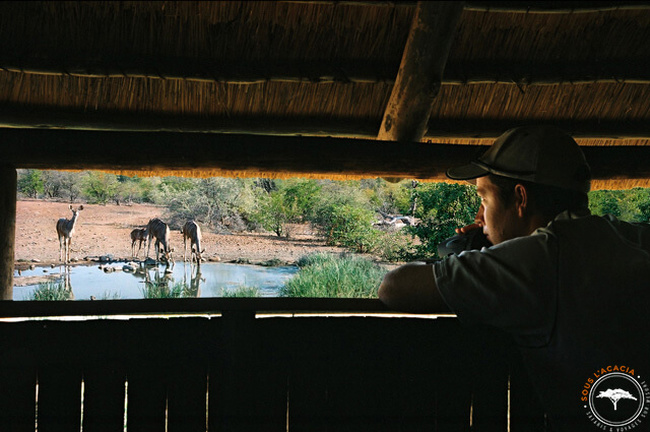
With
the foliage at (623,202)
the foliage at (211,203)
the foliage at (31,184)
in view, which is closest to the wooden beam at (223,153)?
the foliage at (623,202)

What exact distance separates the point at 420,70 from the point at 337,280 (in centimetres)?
691

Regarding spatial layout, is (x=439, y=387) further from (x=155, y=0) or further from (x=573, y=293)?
(x=155, y=0)

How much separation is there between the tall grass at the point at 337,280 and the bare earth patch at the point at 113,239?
145 cm

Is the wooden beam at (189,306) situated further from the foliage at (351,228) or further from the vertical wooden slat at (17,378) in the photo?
the foliage at (351,228)

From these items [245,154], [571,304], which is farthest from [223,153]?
[571,304]

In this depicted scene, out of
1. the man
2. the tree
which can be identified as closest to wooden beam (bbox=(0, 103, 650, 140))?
the man

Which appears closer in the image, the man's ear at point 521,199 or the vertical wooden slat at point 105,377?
the vertical wooden slat at point 105,377

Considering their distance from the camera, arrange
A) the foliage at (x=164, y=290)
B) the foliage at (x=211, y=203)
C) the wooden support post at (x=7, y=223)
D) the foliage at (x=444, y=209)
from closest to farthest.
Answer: the wooden support post at (x=7, y=223) < the foliage at (x=444, y=209) < the foliage at (x=164, y=290) < the foliage at (x=211, y=203)

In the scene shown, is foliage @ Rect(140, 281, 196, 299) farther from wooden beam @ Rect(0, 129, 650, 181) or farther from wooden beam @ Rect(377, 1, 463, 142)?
wooden beam @ Rect(377, 1, 463, 142)

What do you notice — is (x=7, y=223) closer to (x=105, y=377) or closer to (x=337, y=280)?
(x=105, y=377)

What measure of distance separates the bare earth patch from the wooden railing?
31.7 feet

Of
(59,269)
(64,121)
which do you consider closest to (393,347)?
(64,121)

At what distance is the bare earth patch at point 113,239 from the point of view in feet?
33.0

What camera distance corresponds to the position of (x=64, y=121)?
256 centimetres
